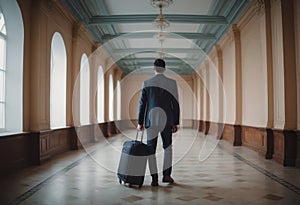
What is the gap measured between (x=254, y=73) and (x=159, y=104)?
5312 millimetres

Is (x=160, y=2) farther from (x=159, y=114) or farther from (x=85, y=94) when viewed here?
(x=85, y=94)

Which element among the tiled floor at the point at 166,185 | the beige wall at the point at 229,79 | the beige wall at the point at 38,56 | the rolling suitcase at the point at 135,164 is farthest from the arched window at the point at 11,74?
the beige wall at the point at 229,79

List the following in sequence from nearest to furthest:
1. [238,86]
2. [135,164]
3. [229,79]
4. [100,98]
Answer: [135,164] → [238,86] → [229,79] → [100,98]

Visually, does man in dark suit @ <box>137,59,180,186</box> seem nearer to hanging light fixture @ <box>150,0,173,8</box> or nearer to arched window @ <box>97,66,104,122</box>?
hanging light fixture @ <box>150,0,173,8</box>

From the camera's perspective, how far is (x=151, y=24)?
11.1 m

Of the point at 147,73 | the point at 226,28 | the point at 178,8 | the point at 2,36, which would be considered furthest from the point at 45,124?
the point at 147,73

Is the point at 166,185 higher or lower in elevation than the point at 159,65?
lower

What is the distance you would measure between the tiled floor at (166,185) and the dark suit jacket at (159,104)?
3.11ft

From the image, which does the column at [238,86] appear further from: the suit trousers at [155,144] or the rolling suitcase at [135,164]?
the rolling suitcase at [135,164]

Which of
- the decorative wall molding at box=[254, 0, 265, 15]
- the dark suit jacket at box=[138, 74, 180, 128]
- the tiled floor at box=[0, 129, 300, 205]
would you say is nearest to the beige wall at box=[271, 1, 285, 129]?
the decorative wall molding at box=[254, 0, 265, 15]

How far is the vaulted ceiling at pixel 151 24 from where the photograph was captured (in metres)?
9.04

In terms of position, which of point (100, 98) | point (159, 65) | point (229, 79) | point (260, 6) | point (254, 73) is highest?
point (260, 6)

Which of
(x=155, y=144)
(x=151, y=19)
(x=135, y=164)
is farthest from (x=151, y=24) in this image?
A: (x=135, y=164)

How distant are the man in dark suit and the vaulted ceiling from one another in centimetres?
485
